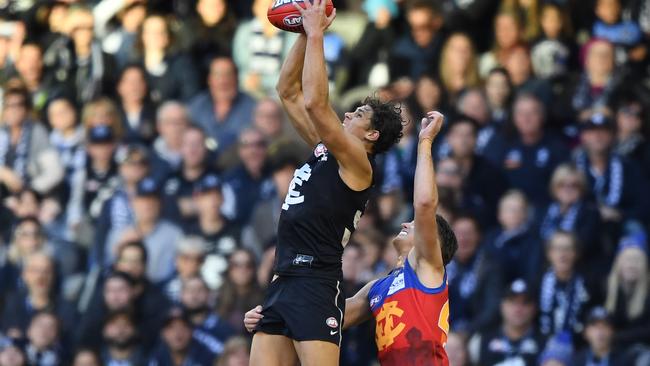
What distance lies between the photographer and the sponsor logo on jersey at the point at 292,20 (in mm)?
8461

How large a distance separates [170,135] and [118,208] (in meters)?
1.00

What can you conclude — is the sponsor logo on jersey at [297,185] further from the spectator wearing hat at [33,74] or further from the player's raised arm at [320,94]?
the spectator wearing hat at [33,74]

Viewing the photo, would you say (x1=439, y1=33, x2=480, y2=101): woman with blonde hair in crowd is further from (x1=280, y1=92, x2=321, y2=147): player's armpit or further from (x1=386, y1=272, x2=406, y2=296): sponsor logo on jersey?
(x1=386, y1=272, x2=406, y2=296): sponsor logo on jersey

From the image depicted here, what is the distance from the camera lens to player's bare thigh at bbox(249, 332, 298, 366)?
8.43 meters

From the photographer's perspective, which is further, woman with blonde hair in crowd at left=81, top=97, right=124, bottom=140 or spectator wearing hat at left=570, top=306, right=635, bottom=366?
woman with blonde hair in crowd at left=81, top=97, right=124, bottom=140

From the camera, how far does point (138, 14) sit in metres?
17.3

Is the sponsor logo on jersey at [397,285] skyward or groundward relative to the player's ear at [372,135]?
groundward

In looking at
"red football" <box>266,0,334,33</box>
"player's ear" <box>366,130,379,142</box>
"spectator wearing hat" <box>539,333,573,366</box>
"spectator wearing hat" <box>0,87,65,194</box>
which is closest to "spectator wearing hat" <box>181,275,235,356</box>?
"spectator wearing hat" <box>539,333,573,366</box>

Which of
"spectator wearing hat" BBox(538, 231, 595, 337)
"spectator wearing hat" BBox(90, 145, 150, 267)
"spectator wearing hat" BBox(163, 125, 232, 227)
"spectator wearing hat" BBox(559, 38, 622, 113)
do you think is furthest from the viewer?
"spectator wearing hat" BBox(90, 145, 150, 267)

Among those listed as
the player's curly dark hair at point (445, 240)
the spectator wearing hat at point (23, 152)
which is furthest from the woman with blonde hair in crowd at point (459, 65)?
the player's curly dark hair at point (445, 240)

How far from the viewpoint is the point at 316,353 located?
8.30 meters

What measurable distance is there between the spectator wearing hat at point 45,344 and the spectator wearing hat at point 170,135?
6.39 feet

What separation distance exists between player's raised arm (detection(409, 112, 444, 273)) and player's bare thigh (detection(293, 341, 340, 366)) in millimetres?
721

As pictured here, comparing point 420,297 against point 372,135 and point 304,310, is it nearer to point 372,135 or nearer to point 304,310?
point 304,310
